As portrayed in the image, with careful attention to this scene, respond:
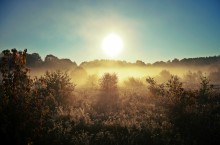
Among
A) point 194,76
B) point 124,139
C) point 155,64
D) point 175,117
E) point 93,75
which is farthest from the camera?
point 155,64

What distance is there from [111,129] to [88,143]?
2.27 m

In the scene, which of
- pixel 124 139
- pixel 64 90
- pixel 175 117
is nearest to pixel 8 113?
pixel 124 139

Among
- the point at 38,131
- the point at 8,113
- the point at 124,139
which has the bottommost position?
the point at 124,139

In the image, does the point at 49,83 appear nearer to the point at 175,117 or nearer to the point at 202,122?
the point at 175,117

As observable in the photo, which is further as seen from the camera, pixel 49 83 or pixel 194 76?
pixel 194 76

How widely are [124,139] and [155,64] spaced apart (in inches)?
3784

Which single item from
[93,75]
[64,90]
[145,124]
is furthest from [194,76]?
[145,124]

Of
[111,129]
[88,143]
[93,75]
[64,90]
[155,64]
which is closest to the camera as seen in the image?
[88,143]

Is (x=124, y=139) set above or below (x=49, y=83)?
below

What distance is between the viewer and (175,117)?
12281 mm

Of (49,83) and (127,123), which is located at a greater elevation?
(49,83)

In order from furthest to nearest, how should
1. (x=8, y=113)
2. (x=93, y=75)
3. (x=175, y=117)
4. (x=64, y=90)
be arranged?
(x=93, y=75), (x=64, y=90), (x=175, y=117), (x=8, y=113)

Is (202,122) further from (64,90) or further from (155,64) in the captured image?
(155,64)

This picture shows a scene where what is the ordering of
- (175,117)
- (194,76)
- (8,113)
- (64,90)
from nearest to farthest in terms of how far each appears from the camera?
(8,113) < (175,117) < (64,90) < (194,76)
